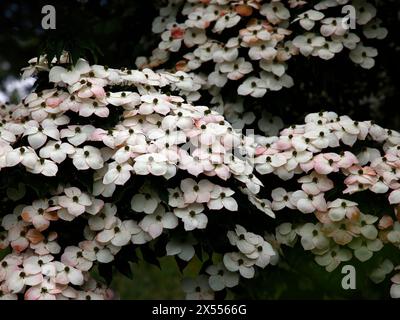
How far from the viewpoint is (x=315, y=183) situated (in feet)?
8.11

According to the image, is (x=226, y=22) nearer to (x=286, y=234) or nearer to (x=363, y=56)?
(x=363, y=56)

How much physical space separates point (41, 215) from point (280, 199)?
85 cm

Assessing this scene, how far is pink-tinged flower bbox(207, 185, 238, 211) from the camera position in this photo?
2.22 meters

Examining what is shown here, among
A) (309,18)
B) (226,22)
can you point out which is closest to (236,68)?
(226,22)

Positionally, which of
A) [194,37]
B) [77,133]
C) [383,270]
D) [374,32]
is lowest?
[383,270]

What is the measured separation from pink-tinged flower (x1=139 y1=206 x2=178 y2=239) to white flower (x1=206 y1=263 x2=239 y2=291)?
317mm

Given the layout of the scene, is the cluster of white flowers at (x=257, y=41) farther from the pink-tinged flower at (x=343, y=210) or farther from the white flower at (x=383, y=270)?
the white flower at (x=383, y=270)

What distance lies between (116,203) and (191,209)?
279mm

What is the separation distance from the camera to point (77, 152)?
91.5 inches

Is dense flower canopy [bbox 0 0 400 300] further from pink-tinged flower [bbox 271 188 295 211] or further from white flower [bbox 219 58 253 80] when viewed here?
white flower [bbox 219 58 253 80]

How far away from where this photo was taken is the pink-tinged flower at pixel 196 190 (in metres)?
2.22

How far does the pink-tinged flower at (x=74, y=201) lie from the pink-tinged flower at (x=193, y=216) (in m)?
0.30

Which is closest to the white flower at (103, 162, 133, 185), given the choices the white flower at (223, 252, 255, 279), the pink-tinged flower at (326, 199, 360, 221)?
the white flower at (223, 252, 255, 279)
